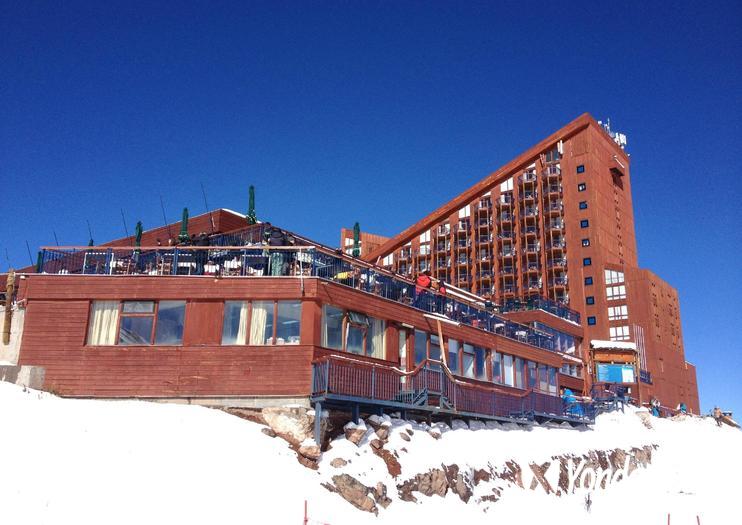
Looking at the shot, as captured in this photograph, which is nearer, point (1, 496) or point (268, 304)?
point (1, 496)

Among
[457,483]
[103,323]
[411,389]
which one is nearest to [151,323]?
[103,323]

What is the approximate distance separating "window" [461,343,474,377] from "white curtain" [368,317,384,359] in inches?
231

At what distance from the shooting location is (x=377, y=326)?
2512 cm

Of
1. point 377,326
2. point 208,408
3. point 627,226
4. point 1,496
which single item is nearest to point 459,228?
point 627,226

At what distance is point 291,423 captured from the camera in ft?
64.0

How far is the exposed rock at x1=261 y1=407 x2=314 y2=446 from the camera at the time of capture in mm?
19219

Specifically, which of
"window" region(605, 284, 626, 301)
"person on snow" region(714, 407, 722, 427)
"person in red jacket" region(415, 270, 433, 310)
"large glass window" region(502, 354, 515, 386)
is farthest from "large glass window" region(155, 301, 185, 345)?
"window" region(605, 284, 626, 301)

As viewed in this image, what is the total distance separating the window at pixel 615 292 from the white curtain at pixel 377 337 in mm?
51696

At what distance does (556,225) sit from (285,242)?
59835 mm

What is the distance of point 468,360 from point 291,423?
1260 cm

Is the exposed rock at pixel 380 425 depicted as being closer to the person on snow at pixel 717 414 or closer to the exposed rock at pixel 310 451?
the exposed rock at pixel 310 451

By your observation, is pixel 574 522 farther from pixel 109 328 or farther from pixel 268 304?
pixel 109 328

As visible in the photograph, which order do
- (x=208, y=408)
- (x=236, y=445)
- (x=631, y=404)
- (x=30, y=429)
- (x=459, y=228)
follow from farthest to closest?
(x=459, y=228), (x=631, y=404), (x=208, y=408), (x=236, y=445), (x=30, y=429)

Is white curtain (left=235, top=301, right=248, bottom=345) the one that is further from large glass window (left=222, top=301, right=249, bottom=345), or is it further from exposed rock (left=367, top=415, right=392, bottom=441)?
exposed rock (left=367, top=415, right=392, bottom=441)
